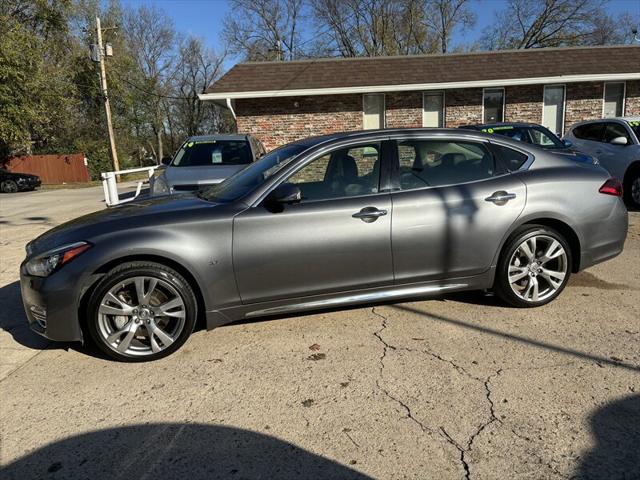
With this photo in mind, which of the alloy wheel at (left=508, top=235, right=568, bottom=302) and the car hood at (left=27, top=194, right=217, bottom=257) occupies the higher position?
the car hood at (left=27, top=194, right=217, bottom=257)

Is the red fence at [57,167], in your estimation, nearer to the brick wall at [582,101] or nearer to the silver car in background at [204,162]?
the silver car in background at [204,162]

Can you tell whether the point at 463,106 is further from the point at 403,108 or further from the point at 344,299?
the point at 344,299

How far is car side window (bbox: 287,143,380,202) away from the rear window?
3.66 ft

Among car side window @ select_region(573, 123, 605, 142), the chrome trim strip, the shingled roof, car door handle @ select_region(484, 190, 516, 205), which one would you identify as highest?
the shingled roof

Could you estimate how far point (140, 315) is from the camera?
3.60 metres

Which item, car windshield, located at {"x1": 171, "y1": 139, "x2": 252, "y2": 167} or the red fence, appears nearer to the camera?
car windshield, located at {"x1": 171, "y1": 139, "x2": 252, "y2": 167}

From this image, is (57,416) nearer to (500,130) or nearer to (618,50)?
(500,130)

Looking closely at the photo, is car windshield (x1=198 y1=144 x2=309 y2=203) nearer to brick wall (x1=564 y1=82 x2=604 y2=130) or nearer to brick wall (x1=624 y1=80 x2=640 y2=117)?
brick wall (x1=564 y1=82 x2=604 y2=130)

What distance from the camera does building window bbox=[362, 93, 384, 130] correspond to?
16.1 m

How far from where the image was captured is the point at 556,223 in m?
4.34

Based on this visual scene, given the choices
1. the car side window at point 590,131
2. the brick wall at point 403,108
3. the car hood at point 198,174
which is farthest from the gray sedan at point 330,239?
the brick wall at point 403,108

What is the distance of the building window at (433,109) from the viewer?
16.2m

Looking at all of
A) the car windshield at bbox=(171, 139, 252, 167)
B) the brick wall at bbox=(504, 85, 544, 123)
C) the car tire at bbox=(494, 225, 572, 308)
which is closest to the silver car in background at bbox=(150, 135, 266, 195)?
the car windshield at bbox=(171, 139, 252, 167)

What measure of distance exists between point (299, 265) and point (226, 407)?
1190mm
